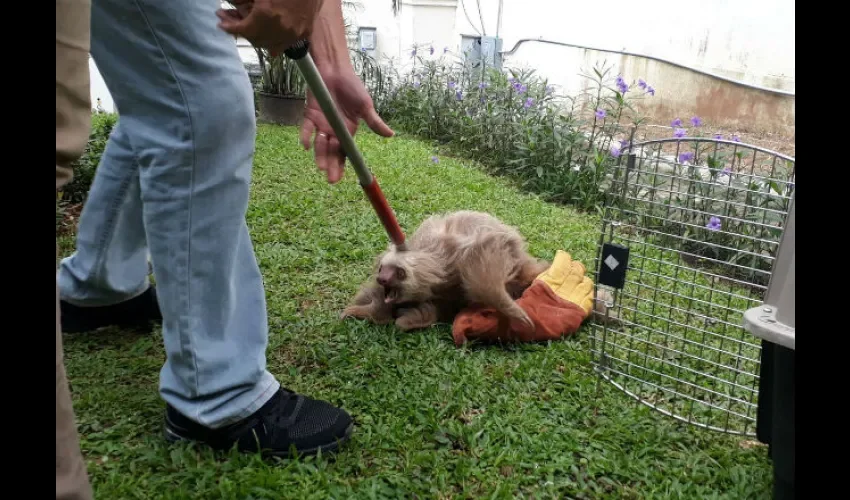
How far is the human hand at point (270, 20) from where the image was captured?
1491 millimetres

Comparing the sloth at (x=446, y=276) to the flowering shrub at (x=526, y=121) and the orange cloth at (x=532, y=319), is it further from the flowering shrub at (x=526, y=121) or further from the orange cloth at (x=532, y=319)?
the flowering shrub at (x=526, y=121)

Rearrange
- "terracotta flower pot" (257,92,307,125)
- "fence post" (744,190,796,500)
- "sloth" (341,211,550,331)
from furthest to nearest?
"terracotta flower pot" (257,92,307,125), "sloth" (341,211,550,331), "fence post" (744,190,796,500)

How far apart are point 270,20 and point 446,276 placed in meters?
1.22

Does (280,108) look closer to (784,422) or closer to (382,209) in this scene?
(382,209)

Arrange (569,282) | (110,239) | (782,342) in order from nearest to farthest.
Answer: (782,342), (110,239), (569,282)

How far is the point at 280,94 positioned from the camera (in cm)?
695

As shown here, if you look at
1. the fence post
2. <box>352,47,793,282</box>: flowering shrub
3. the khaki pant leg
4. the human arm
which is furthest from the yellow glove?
the khaki pant leg

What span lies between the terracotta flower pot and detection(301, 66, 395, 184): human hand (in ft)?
16.6

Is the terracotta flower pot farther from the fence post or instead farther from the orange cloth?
the fence post

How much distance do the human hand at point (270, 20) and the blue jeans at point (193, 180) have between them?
75 mm

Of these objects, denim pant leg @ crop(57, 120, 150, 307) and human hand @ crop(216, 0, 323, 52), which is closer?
human hand @ crop(216, 0, 323, 52)

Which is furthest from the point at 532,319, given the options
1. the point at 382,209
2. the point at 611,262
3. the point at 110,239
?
the point at 110,239

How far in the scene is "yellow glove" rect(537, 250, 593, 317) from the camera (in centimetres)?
256

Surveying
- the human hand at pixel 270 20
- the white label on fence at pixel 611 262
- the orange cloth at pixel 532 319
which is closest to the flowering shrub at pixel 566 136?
the orange cloth at pixel 532 319
